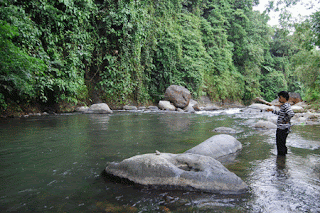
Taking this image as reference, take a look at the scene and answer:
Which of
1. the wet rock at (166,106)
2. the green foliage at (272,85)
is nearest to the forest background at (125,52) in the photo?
the wet rock at (166,106)

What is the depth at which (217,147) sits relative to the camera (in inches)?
163

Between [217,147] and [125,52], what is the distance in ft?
35.6

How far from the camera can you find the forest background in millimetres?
8102

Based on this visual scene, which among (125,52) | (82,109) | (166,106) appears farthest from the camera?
(166,106)

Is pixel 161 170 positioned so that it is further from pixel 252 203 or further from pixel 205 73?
pixel 205 73

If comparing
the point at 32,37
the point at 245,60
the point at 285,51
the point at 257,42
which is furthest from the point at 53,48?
the point at 285,51

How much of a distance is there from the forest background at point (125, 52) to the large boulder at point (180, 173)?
5.68m

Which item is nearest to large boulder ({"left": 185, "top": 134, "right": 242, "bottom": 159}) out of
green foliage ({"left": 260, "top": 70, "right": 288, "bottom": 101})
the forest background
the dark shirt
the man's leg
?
the man's leg

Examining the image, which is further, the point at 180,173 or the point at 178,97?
the point at 178,97

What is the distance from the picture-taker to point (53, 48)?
9922mm

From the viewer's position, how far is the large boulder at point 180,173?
98.4 inches

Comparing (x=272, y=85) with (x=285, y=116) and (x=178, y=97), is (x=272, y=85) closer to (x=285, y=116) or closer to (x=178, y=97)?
(x=178, y=97)

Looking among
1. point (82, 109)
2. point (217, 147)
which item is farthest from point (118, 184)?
point (82, 109)

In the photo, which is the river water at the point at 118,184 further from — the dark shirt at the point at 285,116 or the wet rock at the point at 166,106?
the wet rock at the point at 166,106
